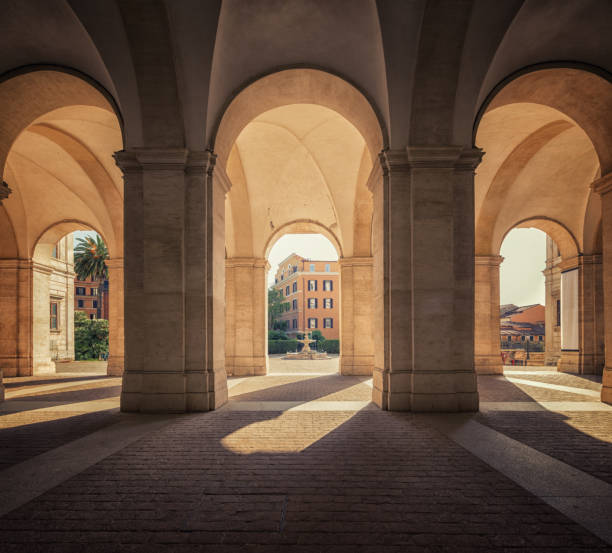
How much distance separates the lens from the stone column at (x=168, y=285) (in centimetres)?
838

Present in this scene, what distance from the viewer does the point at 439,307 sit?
843 cm

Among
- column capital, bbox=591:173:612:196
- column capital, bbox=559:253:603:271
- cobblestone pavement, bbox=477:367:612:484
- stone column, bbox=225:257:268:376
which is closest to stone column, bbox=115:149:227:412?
cobblestone pavement, bbox=477:367:612:484

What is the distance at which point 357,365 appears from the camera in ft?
54.1

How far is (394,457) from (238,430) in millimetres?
2793

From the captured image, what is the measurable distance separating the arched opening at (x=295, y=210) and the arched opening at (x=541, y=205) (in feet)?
15.3

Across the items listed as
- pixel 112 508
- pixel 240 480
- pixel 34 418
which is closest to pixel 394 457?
pixel 240 480

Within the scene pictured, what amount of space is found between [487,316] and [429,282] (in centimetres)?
963

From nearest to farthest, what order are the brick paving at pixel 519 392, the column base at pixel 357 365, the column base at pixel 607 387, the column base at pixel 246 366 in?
the column base at pixel 607 387, the brick paving at pixel 519 392, the column base at pixel 357 365, the column base at pixel 246 366

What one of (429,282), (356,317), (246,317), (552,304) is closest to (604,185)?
(429,282)

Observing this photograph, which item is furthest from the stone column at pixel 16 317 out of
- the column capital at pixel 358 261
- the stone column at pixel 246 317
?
the column capital at pixel 358 261

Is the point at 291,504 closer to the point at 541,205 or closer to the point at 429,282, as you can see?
the point at 429,282

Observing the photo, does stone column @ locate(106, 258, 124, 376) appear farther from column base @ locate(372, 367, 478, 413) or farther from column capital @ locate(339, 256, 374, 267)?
column base @ locate(372, 367, 478, 413)

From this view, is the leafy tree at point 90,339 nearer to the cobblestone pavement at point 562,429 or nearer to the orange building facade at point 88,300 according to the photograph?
the orange building facade at point 88,300

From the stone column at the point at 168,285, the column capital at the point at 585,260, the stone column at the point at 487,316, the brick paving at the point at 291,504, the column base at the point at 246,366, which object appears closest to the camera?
the brick paving at the point at 291,504
